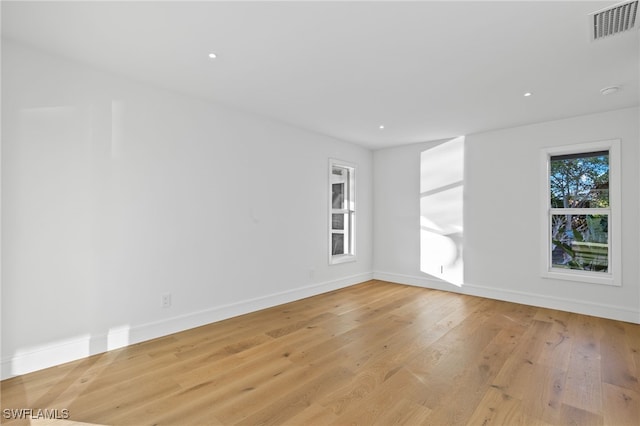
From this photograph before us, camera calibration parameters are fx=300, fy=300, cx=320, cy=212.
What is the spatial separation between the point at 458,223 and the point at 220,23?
4.26 meters

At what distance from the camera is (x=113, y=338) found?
2701 millimetres

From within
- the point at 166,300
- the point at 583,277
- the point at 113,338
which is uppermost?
the point at 583,277

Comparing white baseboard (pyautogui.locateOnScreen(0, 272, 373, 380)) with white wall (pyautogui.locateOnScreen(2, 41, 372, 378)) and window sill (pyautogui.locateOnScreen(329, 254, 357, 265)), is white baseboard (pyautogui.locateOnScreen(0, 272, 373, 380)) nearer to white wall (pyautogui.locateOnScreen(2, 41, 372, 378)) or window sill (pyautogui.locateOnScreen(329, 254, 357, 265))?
white wall (pyautogui.locateOnScreen(2, 41, 372, 378))

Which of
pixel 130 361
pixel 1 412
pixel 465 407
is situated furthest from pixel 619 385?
pixel 1 412

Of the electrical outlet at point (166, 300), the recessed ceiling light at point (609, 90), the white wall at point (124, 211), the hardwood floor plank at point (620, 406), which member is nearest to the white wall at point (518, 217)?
the recessed ceiling light at point (609, 90)

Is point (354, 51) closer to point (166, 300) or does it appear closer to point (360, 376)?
point (360, 376)

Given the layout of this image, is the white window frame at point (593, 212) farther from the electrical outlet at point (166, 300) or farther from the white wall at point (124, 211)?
the electrical outlet at point (166, 300)

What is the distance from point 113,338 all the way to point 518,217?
5036 millimetres

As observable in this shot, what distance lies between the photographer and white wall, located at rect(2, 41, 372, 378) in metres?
2.31

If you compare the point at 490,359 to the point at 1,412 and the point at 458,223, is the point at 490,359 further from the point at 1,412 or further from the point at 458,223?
the point at 1,412

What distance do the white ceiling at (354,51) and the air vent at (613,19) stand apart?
53 mm

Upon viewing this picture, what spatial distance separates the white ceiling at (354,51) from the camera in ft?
6.29

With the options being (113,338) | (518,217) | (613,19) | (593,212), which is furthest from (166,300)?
(593,212)

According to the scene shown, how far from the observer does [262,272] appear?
3.92 meters
